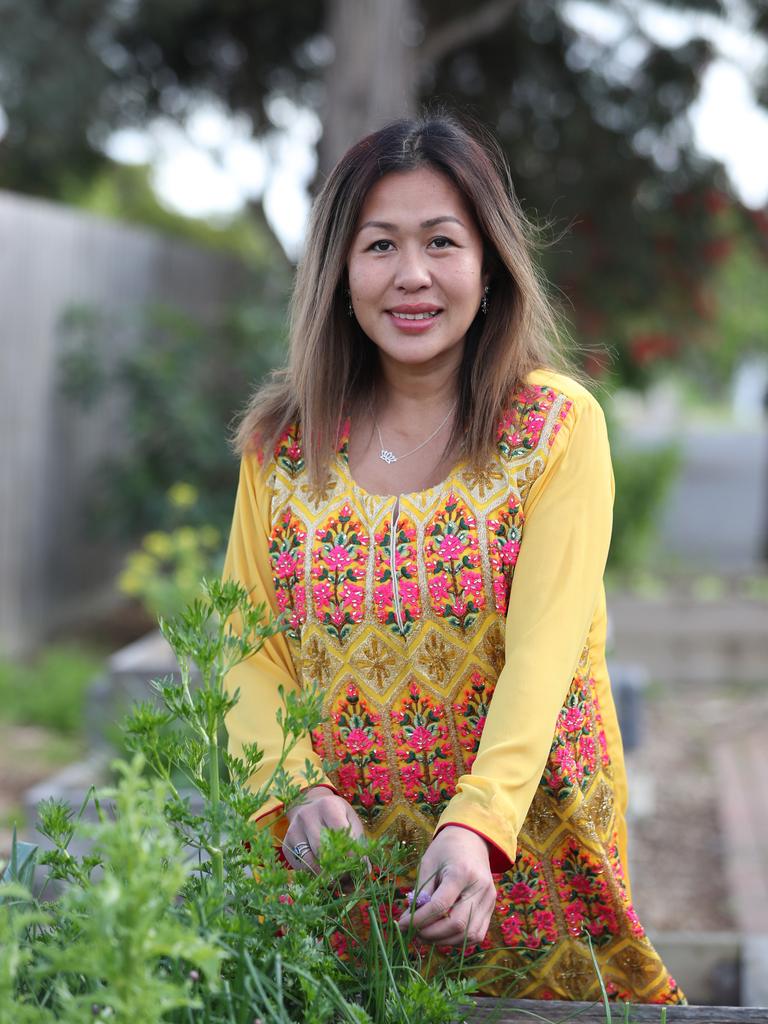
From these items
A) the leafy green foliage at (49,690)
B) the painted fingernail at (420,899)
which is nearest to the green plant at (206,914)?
the painted fingernail at (420,899)

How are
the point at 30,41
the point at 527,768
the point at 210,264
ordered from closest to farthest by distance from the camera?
the point at 527,768
the point at 30,41
the point at 210,264

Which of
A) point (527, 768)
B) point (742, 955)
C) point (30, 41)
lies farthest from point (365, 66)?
point (527, 768)

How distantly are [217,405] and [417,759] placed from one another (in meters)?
6.39

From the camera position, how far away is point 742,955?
9.63 feet

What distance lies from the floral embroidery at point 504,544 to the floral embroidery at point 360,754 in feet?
0.87

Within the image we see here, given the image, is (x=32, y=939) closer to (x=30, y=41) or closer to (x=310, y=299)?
(x=310, y=299)

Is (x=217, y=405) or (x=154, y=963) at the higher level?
(x=217, y=405)

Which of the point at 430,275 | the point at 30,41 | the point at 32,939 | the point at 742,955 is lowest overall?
the point at 742,955

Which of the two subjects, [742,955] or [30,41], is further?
[30,41]

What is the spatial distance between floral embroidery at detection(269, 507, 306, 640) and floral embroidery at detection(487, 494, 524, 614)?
288 millimetres

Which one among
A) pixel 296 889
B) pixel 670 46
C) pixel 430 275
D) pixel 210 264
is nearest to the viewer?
pixel 296 889

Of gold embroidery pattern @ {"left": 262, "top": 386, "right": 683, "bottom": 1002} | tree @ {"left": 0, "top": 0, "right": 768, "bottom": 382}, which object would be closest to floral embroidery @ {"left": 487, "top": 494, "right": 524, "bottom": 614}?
gold embroidery pattern @ {"left": 262, "top": 386, "right": 683, "bottom": 1002}

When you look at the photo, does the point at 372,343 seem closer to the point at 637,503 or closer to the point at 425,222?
the point at 425,222

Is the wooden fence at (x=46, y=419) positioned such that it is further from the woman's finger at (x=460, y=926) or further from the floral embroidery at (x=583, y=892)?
the woman's finger at (x=460, y=926)
